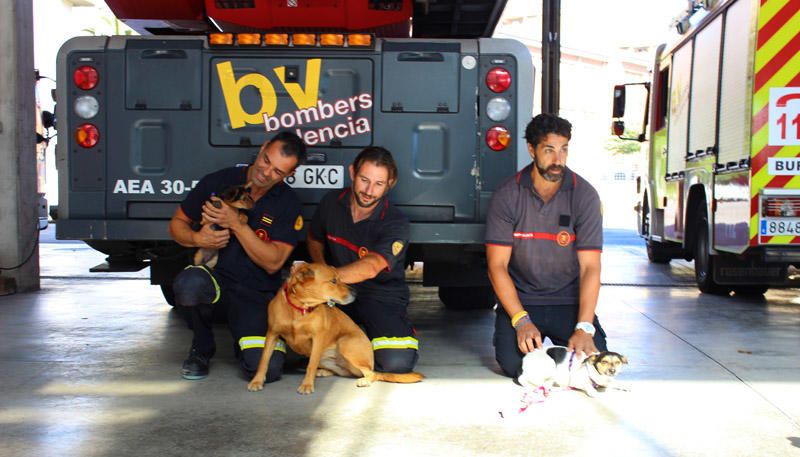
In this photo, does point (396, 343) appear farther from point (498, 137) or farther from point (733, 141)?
point (733, 141)

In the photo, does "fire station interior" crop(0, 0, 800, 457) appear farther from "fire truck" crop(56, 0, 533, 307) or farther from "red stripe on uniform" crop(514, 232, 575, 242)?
"red stripe on uniform" crop(514, 232, 575, 242)

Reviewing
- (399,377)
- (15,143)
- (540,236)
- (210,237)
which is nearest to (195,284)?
(210,237)

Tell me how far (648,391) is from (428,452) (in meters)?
1.56

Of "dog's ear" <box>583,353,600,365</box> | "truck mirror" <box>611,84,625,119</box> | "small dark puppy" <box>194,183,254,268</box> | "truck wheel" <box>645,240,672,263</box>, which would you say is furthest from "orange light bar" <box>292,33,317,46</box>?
"truck wheel" <box>645,240,672,263</box>

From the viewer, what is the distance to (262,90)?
212 inches

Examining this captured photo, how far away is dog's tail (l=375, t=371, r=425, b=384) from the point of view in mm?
4676

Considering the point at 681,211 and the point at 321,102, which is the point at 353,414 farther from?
the point at 681,211

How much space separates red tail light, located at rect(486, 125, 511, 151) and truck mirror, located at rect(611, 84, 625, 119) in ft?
18.6

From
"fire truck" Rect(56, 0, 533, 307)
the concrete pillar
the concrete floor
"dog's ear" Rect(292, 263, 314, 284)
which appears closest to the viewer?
the concrete floor

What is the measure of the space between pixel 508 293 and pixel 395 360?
0.72 metres

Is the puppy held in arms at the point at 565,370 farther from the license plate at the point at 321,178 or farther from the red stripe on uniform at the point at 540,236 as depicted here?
the license plate at the point at 321,178

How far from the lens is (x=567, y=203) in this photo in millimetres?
4754

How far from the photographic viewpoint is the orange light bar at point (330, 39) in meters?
5.29

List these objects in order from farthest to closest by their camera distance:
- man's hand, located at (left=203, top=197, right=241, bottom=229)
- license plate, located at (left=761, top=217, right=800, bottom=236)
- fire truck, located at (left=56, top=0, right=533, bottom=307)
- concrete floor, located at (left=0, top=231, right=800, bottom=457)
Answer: license plate, located at (left=761, top=217, right=800, bottom=236) < fire truck, located at (left=56, top=0, right=533, bottom=307) < man's hand, located at (left=203, top=197, right=241, bottom=229) < concrete floor, located at (left=0, top=231, right=800, bottom=457)
